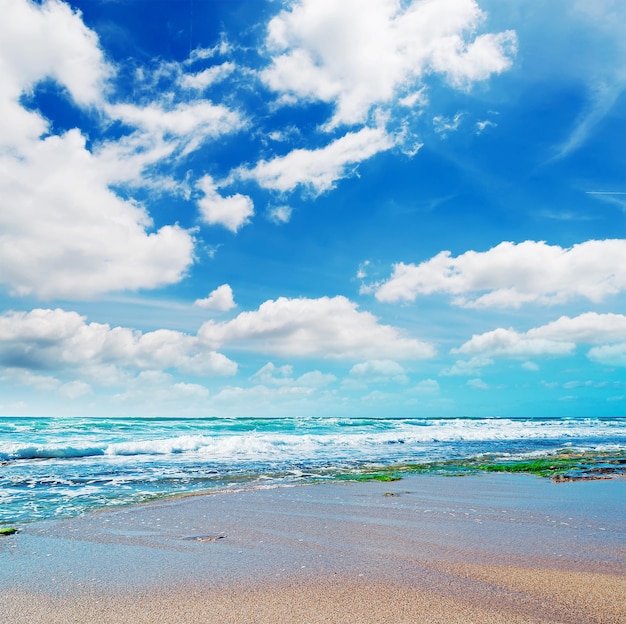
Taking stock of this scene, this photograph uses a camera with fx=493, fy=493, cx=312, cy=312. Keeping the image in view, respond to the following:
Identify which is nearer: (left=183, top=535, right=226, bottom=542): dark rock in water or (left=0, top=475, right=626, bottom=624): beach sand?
(left=0, top=475, right=626, bottom=624): beach sand

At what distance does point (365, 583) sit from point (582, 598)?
2.05m

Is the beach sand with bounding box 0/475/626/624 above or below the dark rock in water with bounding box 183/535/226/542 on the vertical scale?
above

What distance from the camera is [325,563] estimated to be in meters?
5.91

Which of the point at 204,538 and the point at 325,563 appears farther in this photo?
the point at 204,538

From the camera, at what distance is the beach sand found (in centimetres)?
445

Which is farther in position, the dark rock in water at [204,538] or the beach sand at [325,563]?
the dark rock in water at [204,538]

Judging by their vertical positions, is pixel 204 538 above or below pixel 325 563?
below

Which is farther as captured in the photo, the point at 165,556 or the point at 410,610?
the point at 165,556

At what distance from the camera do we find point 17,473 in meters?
16.1

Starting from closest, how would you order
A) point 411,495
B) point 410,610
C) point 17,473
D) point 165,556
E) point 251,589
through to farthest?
1. point 410,610
2. point 251,589
3. point 165,556
4. point 411,495
5. point 17,473

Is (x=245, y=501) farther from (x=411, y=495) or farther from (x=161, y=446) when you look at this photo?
(x=161, y=446)

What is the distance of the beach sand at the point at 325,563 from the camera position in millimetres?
4453

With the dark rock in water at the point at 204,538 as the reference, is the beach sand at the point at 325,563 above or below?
above

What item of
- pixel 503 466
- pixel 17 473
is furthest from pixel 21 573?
pixel 503 466
